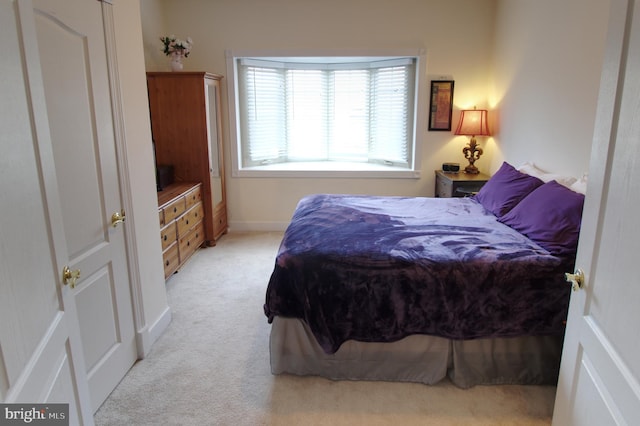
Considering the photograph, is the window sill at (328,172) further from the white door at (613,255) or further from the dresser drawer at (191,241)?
the white door at (613,255)

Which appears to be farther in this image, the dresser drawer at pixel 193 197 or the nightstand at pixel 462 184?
the nightstand at pixel 462 184

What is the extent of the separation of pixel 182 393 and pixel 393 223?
171 cm

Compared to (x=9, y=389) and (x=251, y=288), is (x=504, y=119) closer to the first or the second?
(x=251, y=288)

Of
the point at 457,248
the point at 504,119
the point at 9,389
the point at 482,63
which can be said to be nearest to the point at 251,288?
the point at 457,248

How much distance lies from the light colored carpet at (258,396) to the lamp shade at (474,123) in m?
3.06

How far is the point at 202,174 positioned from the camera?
14.7ft

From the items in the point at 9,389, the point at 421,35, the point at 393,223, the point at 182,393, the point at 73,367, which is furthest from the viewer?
the point at 421,35

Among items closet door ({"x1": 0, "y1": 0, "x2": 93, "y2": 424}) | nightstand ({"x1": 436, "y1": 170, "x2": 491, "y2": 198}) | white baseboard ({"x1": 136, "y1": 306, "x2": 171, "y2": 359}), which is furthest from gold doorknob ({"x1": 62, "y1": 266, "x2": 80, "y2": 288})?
nightstand ({"x1": 436, "y1": 170, "x2": 491, "y2": 198})

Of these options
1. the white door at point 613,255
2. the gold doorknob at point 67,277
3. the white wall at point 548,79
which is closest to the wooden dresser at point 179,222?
the gold doorknob at point 67,277

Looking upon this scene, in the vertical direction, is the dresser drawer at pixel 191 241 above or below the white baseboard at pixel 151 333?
above

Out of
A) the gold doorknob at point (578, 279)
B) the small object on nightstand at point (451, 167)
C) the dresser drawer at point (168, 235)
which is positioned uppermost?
the small object on nightstand at point (451, 167)

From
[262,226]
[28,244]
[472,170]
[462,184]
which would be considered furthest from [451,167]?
[28,244]

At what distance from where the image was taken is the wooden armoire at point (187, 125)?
14.0 feet

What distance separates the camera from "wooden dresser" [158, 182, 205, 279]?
→ 358cm
